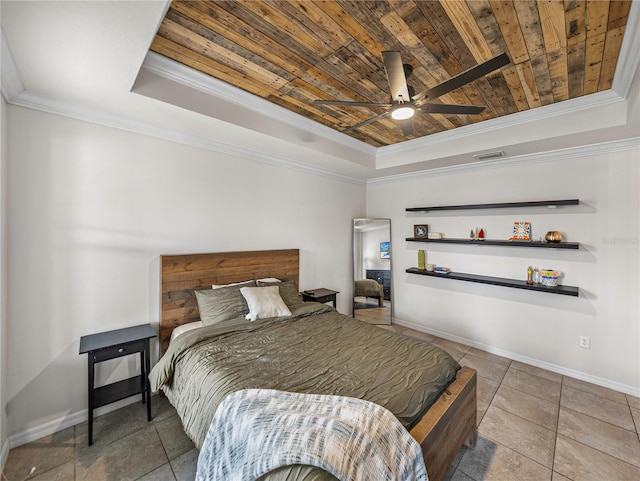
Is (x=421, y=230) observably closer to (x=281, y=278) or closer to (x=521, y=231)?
(x=521, y=231)

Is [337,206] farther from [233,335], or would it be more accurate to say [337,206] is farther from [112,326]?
[112,326]

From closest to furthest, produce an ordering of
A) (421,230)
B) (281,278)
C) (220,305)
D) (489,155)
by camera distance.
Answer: (220,305) → (489,155) → (281,278) → (421,230)

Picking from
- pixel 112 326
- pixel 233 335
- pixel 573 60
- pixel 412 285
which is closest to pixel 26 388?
pixel 112 326

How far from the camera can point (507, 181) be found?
343cm

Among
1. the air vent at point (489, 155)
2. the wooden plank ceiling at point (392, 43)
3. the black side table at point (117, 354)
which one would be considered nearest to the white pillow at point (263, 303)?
the black side table at point (117, 354)

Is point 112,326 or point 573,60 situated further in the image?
point 112,326

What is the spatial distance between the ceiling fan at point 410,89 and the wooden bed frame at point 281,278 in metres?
1.90

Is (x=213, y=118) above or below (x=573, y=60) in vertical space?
below

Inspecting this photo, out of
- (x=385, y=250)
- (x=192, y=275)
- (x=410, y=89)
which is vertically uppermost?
(x=410, y=89)

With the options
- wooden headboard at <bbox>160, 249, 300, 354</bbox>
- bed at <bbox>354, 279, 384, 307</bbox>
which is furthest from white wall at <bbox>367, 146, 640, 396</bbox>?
wooden headboard at <bbox>160, 249, 300, 354</bbox>

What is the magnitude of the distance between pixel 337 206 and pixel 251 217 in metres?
1.55

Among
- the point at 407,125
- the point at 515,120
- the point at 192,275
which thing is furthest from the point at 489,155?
the point at 192,275

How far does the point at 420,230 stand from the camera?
418 cm

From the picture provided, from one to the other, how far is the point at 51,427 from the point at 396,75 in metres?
3.50
